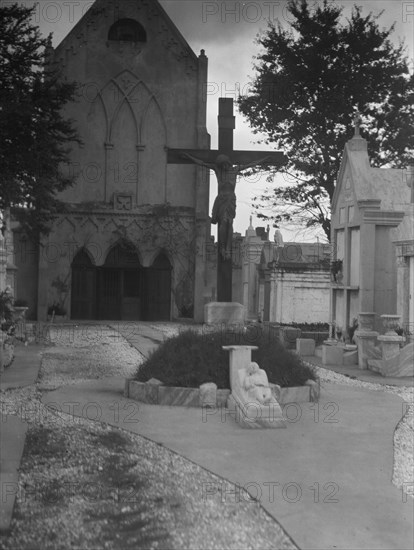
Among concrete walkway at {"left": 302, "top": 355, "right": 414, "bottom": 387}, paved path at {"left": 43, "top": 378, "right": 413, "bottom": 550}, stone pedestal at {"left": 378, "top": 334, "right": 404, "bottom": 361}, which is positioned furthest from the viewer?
stone pedestal at {"left": 378, "top": 334, "right": 404, "bottom": 361}

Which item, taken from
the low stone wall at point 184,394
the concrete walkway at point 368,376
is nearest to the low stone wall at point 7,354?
the low stone wall at point 184,394

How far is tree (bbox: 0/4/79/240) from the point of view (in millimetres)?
15906

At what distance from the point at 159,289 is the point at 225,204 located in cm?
2099

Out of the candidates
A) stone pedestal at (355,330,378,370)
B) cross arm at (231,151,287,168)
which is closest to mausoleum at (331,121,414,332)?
stone pedestal at (355,330,378,370)

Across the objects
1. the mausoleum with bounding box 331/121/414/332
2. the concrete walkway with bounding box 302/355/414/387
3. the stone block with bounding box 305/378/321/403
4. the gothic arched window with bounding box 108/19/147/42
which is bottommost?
A: the concrete walkway with bounding box 302/355/414/387

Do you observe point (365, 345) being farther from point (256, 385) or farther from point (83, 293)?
point (83, 293)

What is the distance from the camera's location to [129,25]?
1414 inches

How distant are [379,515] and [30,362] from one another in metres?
11.0

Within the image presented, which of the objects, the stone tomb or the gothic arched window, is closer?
the stone tomb

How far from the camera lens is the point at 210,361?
11617 millimetres

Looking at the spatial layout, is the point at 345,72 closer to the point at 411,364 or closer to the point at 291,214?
the point at 291,214

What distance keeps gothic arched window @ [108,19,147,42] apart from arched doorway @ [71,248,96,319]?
967 centimetres

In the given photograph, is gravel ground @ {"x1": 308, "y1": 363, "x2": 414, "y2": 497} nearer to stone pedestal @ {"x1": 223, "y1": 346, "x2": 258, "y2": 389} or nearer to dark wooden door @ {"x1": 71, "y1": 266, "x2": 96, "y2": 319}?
stone pedestal @ {"x1": 223, "y1": 346, "x2": 258, "y2": 389}

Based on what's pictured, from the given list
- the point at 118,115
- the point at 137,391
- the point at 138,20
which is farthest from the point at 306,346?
the point at 138,20
